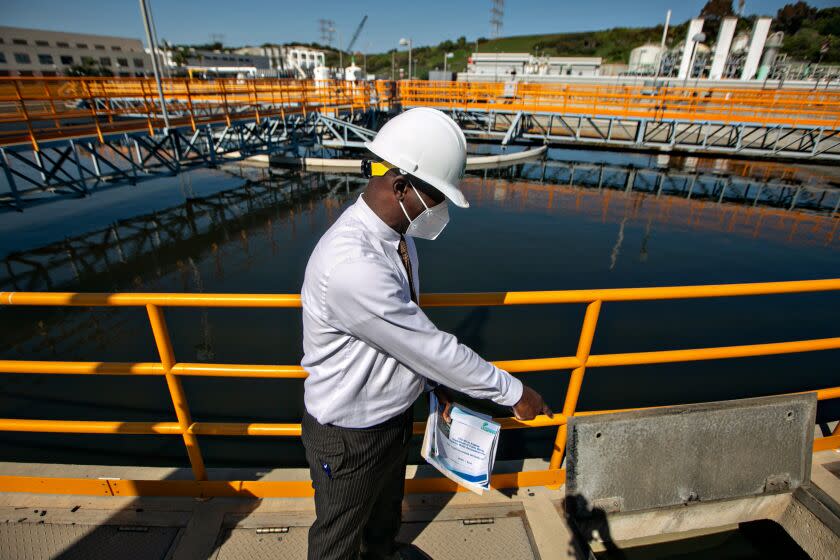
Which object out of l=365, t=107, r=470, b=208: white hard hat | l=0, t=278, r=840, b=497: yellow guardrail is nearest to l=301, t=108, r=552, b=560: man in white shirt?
l=365, t=107, r=470, b=208: white hard hat

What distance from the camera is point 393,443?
1467mm

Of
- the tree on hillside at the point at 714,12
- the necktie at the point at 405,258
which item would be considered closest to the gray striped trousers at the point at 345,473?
the necktie at the point at 405,258

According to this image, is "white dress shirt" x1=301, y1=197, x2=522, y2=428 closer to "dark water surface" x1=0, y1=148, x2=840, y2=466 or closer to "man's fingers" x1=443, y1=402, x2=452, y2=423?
"man's fingers" x1=443, y1=402, x2=452, y2=423

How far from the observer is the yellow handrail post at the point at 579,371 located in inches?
70.7

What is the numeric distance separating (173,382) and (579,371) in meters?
1.95

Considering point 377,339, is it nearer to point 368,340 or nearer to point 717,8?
point 368,340

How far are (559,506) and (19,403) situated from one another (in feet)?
18.8

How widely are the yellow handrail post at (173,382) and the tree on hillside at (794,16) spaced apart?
273 ft

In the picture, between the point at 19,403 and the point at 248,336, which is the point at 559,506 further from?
the point at 19,403

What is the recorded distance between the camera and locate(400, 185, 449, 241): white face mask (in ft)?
4.15

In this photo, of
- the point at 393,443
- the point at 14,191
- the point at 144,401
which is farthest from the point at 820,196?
the point at 14,191

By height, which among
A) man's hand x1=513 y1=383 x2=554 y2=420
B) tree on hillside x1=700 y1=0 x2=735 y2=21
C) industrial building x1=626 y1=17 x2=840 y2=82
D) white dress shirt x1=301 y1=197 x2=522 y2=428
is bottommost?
man's hand x1=513 y1=383 x2=554 y2=420

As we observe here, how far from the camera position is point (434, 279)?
24.3 ft

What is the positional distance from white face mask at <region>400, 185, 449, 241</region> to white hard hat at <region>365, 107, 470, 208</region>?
0.07m
